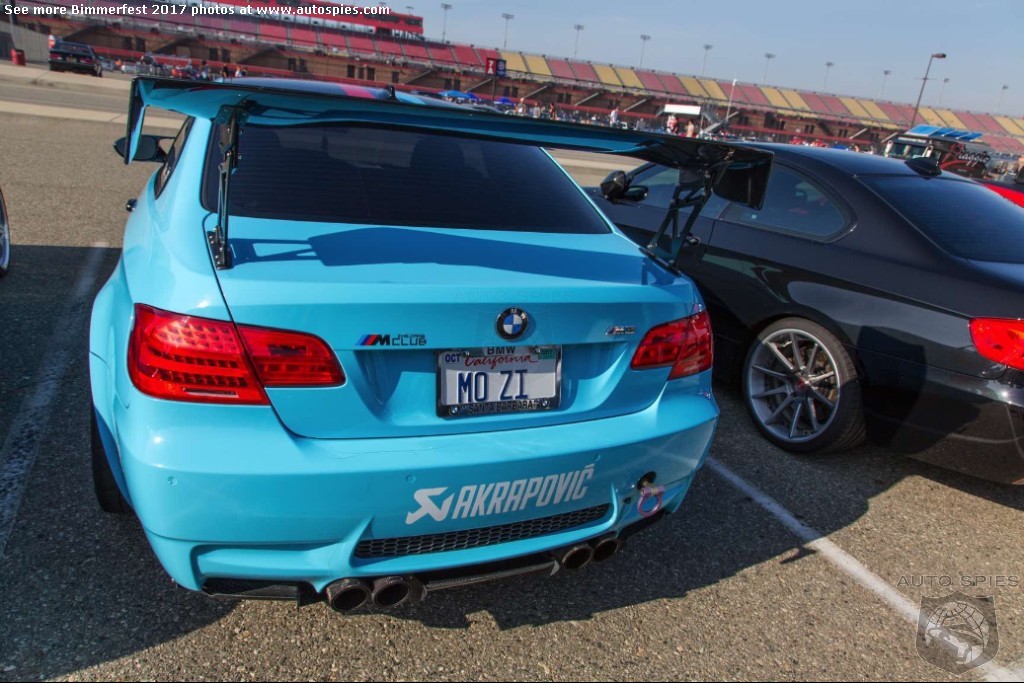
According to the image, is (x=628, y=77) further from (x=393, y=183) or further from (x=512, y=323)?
(x=512, y=323)

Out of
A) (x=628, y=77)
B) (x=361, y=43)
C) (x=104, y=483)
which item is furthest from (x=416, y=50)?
(x=104, y=483)

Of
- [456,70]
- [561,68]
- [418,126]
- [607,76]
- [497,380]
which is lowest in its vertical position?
[497,380]

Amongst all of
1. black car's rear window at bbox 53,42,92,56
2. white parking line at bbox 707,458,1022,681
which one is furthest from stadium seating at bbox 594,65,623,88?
white parking line at bbox 707,458,1022,681

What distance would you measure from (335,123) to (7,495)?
199 cm

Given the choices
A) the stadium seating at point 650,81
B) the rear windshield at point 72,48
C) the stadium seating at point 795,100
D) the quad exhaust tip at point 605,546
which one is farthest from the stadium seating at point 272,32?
the quad exhaust tip at point 605,546

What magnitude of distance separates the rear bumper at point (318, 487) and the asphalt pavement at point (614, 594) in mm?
388

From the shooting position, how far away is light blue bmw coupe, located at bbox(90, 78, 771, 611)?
65.7 inches

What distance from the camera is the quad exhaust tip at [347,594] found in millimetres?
1798

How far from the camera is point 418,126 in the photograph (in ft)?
6.14

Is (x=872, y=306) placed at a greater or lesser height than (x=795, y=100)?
lesser

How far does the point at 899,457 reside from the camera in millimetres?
3758

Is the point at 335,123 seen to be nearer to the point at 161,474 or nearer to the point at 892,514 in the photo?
the point at 161,474

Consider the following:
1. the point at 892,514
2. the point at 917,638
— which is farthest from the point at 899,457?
the point at 917,638

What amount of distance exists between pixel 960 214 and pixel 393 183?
3.07 metres
